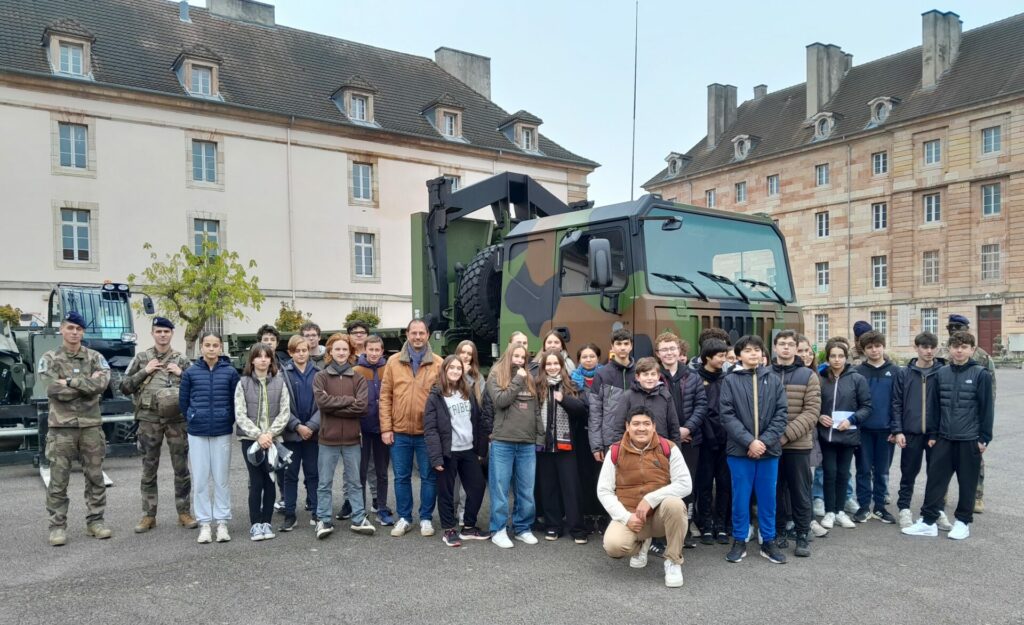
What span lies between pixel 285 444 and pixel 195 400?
0.84 m

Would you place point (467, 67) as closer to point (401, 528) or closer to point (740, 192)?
point (740, 192)

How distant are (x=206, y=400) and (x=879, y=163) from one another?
137 feet

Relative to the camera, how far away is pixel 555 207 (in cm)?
1056

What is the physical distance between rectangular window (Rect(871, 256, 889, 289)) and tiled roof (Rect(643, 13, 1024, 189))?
6.89 meters

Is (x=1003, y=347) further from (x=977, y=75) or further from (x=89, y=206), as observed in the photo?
(x=89, y=206)

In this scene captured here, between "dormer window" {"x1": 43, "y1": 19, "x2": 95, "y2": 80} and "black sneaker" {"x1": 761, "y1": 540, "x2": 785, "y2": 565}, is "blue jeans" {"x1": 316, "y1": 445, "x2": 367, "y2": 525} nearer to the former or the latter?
"black sneaker" {"x1": 761, "y1": 540, "x2": 785, "y2": 565}

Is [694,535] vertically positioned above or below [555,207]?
below

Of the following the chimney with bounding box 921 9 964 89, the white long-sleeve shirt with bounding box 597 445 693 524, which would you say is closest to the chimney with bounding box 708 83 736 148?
the chimney with bounding box 921 9 964 89

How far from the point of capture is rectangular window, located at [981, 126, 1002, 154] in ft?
119

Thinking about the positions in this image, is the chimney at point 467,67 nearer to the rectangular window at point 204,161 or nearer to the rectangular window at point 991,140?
the rectangular window at point 204,161

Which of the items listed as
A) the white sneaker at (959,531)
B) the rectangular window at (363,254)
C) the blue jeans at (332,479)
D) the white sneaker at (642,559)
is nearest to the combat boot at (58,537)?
the blue jeans at (332,479)

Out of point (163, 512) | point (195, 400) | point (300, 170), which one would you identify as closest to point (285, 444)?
point (195, 400)

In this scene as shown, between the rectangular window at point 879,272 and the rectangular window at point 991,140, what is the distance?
698 centimetres

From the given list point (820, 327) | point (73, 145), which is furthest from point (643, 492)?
point (820, 327)
